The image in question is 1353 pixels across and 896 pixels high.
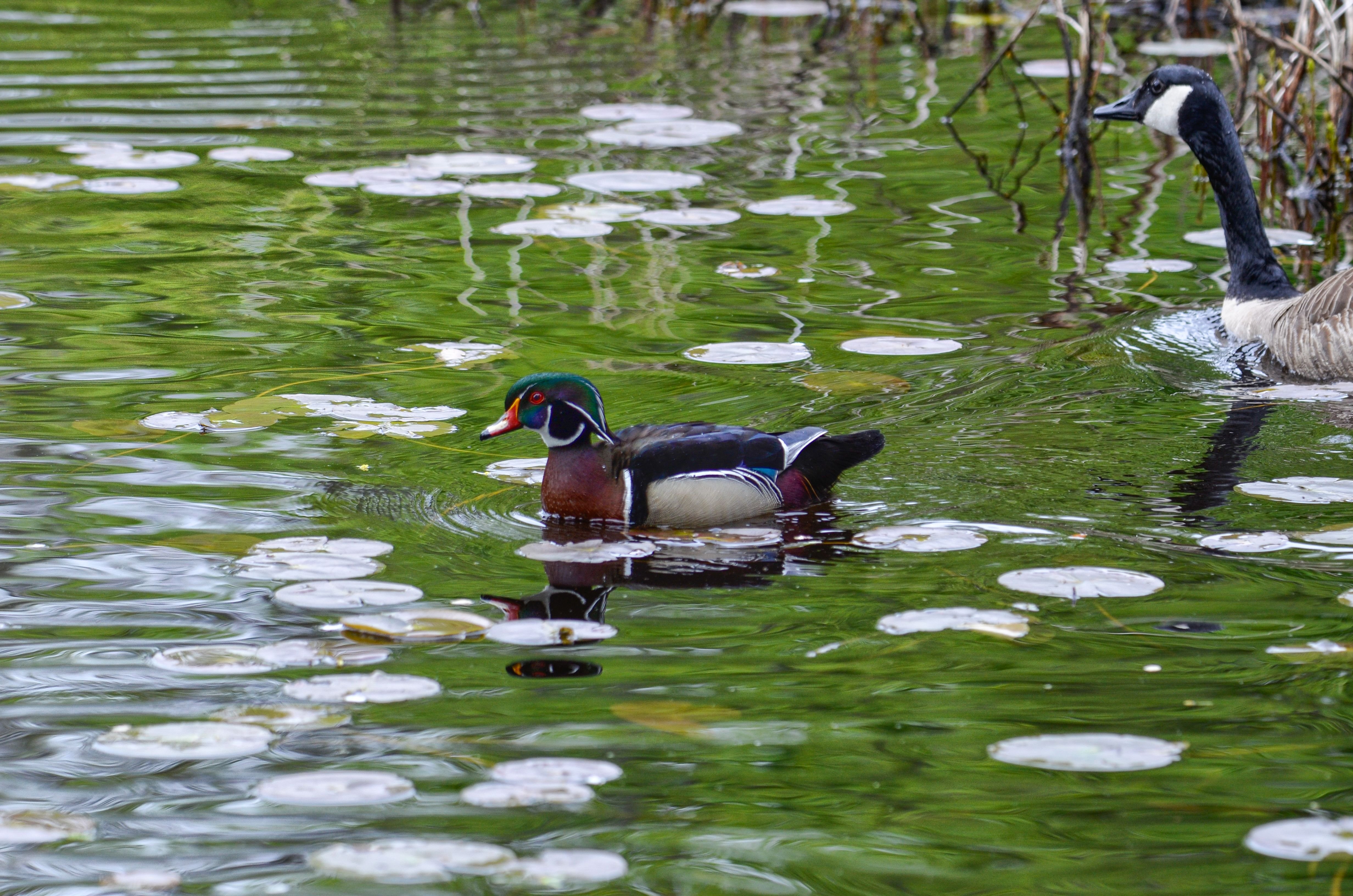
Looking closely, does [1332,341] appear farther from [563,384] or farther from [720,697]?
[720,697]

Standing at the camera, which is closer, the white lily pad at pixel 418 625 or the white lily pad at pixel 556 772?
the white lily pad at pixel 556 772

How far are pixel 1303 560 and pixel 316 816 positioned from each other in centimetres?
296

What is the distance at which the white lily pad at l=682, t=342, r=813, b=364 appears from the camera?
712 centimetres

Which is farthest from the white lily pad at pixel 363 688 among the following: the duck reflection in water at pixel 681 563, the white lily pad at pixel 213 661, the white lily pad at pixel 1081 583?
the white lily pad at pixel 1081 583

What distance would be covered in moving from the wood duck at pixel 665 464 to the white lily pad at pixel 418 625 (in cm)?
99

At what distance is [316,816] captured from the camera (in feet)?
11.6

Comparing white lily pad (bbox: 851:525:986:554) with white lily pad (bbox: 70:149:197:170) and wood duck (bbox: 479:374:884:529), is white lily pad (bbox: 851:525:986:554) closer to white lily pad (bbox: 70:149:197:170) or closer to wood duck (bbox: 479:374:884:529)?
wood duck (bbox: 479:374:884:529)

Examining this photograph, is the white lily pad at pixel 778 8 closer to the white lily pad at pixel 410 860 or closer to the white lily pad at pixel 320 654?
the white lily pad at pixel 320 654

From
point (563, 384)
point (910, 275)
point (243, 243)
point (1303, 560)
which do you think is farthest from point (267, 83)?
point (1303, 560)

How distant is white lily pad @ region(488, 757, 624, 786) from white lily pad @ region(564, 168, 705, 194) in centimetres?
650

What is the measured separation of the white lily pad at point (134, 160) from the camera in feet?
34.5

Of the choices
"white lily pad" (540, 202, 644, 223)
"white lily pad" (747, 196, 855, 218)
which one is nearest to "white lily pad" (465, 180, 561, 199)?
"white lily pad" (540, 202, 644, 223)

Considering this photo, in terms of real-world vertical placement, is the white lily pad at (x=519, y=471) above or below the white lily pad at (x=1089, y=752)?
above

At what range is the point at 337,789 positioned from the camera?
360 centimetres
